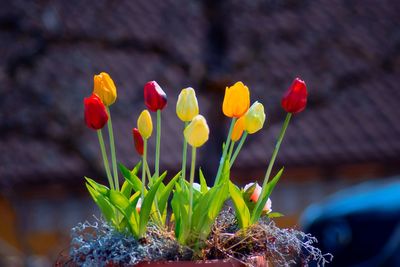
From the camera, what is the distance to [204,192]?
1.71 metres

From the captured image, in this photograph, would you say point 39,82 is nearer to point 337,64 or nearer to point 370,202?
point 337,64

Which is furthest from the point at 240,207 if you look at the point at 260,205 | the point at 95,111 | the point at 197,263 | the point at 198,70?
the point at 198,70

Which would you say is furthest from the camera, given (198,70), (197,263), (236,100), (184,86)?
(184,86)

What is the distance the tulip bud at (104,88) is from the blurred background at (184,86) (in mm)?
5257

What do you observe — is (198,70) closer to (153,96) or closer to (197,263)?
(153,96)

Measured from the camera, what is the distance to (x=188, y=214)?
1626mm

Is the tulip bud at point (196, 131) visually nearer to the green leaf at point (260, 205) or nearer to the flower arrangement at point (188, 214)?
the flower arrangement at point (188, 214)

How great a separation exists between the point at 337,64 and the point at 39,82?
3115 millimetres

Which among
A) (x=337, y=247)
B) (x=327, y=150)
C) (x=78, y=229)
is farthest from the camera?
(x=327, y=150)

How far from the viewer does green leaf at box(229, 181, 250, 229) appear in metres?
1.67

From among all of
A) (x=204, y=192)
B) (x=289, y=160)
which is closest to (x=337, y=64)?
(x=289, y=160)

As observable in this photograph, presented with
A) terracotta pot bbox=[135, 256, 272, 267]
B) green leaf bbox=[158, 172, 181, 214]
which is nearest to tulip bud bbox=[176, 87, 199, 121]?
green leaf bbox=[158, 172, 181, 214]

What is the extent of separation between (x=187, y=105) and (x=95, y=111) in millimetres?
149

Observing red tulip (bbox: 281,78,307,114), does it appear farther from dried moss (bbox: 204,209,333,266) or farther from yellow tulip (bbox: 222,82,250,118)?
dried moss (bbox: 204,209,333,266)
